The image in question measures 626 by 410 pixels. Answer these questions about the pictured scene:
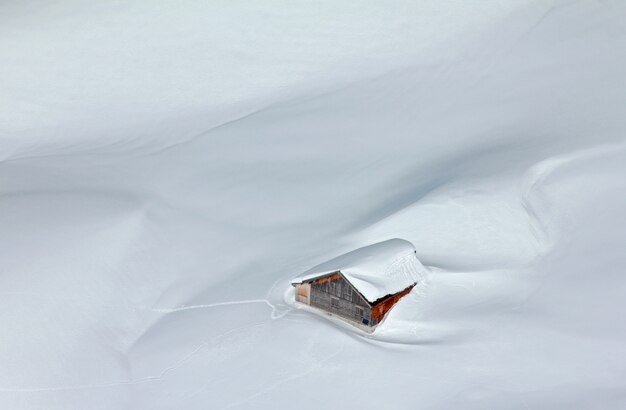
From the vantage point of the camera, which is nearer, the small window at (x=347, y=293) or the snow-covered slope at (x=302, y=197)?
the snow-covered slope at (x=302, y=197)

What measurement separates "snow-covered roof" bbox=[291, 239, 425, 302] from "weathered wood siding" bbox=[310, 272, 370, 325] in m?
0.06

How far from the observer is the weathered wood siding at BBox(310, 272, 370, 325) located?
6793 millimetres

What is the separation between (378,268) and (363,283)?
25 cm

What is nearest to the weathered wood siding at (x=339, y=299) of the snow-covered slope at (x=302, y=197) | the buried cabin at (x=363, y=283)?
the buried cabin at (x=363, y=283)

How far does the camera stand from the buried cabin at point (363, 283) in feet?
22.3

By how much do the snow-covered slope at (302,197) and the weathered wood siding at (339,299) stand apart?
0.16 meters

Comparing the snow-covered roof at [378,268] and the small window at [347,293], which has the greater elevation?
the snow-covered roof at [378,268]

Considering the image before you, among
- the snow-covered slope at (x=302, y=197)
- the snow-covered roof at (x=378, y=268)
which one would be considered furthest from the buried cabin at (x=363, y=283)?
the snow-covered slope at (x=302, y=197)

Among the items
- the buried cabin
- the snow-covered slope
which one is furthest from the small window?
the snow-covered slope

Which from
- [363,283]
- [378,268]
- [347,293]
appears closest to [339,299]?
[347,293]

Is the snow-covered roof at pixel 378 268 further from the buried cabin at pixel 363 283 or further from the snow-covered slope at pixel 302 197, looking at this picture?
the snow-covered slope at pixel 302 197

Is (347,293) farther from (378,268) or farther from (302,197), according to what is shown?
(302,197)

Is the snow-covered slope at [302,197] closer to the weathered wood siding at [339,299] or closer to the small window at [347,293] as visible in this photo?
the weathered wood siding at [339,299]

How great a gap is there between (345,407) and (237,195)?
310cm
